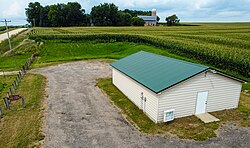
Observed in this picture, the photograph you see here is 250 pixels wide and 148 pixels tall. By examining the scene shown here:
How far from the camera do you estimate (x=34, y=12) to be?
4119 inches

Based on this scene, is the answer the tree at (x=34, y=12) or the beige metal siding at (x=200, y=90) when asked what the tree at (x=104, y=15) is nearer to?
the tree at (x=34, y=12)

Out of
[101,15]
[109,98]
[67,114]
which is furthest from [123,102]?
[101,15]

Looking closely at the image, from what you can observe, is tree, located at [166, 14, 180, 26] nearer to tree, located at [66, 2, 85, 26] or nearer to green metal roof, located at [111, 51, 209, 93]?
tree, located at [66, 2, 85, 26]

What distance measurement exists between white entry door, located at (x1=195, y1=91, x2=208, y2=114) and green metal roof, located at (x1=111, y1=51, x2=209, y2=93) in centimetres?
156

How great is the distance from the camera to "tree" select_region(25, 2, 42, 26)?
103438 mm

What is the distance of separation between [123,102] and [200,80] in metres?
5.29

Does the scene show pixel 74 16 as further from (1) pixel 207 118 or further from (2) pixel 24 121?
(1) pixel 207 118

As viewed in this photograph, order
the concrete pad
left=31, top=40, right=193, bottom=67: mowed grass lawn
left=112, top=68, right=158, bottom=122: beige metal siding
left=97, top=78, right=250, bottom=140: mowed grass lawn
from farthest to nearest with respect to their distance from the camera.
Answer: left=31, top=40, right=193, bottom=67: mowed grass lawn
the concrete pad
left=112, top=68, right=158, bottom=122: beige metal siding
left=97, top=78, right=250, bottom=140: mowed grass lawn

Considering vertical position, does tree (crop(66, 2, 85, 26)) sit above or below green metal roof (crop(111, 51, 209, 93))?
above

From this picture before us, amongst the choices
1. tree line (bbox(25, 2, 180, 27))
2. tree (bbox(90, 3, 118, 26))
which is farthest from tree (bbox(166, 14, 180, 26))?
tree (bbox(90, 3, 118, 26))

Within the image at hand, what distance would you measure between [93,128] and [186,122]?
4991mm

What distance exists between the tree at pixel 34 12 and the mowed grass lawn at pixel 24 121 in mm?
100073

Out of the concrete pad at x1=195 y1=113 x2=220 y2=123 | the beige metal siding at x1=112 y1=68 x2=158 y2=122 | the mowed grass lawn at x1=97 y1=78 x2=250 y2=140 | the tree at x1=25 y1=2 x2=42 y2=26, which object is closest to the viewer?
the mowed grass lawn at x1=97 y1=78 x2=250 y2=140

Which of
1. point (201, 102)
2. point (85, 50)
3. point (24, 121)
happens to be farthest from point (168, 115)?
point (85, 50)
